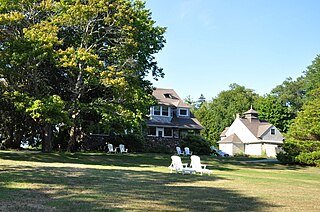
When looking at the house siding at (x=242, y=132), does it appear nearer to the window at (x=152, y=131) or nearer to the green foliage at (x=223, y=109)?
the green foliage at (x=223, y=109)

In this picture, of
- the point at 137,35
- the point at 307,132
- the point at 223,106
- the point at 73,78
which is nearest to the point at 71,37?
the point at 73,78

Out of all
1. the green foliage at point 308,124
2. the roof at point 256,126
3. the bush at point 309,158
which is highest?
the roof at point 256,126

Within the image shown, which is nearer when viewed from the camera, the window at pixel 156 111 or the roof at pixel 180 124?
the roof at pixel 180 124

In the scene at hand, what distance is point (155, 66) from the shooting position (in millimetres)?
33312

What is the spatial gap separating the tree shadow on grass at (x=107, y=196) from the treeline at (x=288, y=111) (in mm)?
23119

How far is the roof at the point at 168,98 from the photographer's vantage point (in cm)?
5053

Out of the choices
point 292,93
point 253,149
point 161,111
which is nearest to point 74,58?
point 161,111

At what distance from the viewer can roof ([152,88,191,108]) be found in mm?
50528

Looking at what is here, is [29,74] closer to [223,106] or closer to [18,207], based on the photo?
[18,207]

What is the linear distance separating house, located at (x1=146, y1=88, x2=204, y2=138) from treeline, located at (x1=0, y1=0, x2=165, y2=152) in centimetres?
1788

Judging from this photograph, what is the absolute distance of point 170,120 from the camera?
49406mm

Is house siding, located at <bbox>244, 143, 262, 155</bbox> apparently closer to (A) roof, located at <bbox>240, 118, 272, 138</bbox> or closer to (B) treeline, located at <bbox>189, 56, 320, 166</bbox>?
(A) roof, located at <bbox>240, 118, 272, 138</bbox>

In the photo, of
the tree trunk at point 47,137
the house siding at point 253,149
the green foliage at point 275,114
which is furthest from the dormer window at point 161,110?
→ the green foliage at point 275,114

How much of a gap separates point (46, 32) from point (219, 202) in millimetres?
18073
